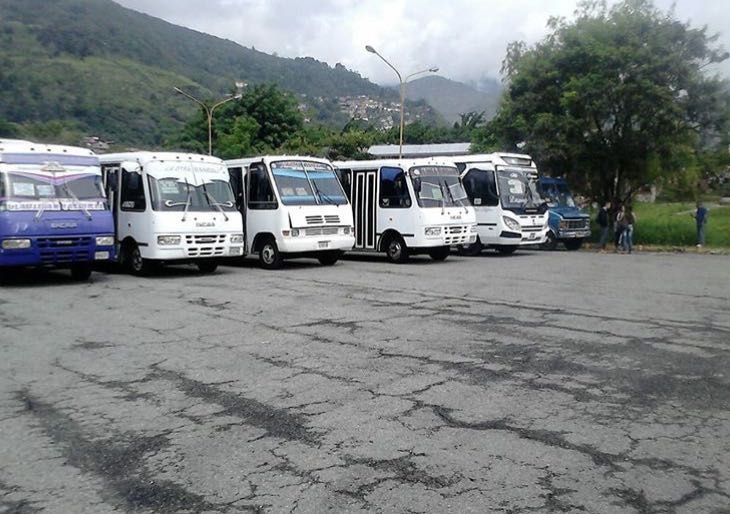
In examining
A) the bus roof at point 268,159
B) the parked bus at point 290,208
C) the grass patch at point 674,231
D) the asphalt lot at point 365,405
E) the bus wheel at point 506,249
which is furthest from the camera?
the grass patch at point 674,231

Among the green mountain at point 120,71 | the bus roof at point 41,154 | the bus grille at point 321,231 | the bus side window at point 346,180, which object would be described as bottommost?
the bus grille at point 321,231

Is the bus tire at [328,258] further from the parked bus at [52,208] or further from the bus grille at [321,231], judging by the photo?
the parked bus at [52,208]

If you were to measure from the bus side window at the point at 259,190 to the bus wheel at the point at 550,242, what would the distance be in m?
11.9

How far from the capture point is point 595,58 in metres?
27.6

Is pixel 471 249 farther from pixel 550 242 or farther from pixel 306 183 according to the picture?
pixel 306 183

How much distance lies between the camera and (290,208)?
16.9m

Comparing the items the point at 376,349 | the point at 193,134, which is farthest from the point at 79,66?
the point at 376,349

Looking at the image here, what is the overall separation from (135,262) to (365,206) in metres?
6.28

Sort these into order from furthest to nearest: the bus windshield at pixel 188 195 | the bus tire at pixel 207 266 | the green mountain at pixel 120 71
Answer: the green mountain at pixel 120 71
the bus tire at pixel 207 266
the bus windshield at pixel 188 195

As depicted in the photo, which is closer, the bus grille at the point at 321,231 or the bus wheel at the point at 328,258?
the bus grille at the point at 321,231

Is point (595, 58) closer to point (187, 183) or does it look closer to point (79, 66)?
point (187, 183)

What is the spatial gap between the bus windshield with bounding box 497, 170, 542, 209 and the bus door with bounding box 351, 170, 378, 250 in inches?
180

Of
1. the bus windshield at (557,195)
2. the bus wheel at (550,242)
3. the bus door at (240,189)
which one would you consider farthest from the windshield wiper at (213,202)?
the bus windshield at (557,195)

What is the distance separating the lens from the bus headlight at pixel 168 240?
15.1 meters
